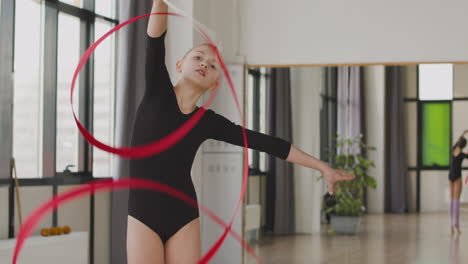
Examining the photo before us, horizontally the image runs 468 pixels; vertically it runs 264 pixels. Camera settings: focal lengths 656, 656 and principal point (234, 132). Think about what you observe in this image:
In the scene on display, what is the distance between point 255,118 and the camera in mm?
6379

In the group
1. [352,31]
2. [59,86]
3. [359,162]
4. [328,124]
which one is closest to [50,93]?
[59,86]

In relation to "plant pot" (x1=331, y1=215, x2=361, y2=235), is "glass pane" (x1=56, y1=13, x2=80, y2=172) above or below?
above

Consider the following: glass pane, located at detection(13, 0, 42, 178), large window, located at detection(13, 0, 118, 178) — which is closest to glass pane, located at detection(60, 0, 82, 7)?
large window, located at detection(13, 0, 118, 178)

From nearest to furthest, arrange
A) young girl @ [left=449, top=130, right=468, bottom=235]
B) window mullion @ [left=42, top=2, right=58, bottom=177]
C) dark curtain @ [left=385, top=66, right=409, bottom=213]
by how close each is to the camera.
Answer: window mullion @ [left=42, top=2, right=58, bottom=177] → young girl @ [left=449, top=130, right=468, bottom=235] → dark curtain @ [left=385, top=66, right=409, bottom=213]

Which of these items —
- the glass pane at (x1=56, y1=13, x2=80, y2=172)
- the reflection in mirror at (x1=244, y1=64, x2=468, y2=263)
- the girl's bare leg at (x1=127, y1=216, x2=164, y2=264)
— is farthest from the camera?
the reflection in mirror at (x1=244, y1=64, x2=468, y2=263)

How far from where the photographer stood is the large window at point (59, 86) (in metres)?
4.82

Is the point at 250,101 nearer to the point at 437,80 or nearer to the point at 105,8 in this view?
the point at 105,8

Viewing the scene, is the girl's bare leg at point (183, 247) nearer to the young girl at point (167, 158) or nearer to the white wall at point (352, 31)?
the young girl at point (167, 158)

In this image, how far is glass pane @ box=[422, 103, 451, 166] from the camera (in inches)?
235

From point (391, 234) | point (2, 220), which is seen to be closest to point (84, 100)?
point (2, 220)

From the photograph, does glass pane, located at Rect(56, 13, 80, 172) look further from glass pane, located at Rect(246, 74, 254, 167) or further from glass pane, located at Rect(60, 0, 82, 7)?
glass pane, located at Rect(246, 74, 254, 167)

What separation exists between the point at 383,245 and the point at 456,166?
104cm

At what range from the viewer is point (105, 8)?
5758 mm

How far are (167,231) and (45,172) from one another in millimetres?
3043
